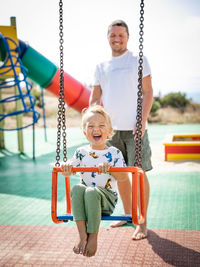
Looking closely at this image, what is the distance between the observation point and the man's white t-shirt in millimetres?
2643

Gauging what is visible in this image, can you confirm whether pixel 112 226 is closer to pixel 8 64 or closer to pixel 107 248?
pixel 107 248

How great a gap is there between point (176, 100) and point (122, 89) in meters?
19.7

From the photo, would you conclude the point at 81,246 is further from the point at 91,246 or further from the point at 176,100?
the point at 176,100

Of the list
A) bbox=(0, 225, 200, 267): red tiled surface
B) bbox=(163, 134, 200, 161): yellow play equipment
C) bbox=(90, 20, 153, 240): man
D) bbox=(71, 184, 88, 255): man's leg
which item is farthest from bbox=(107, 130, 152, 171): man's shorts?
bbox=(163, 134, 200, 161): yellow play equipment

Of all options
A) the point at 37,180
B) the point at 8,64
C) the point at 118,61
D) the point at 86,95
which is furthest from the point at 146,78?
the point at 86,95

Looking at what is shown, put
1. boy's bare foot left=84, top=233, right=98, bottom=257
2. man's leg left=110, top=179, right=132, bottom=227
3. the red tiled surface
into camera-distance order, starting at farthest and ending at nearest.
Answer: man's leg left=110, top=179, right=132, bottom=227 → the red tiled surface → boy's bare foot left=84, top=233, right=98, bottom=257

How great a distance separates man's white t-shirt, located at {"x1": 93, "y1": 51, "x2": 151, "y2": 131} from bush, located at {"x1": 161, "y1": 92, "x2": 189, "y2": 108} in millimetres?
19467

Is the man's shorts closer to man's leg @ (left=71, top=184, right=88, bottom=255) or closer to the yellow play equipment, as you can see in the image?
man's leg @ (left=71, top=184, right=88, bottom=255)

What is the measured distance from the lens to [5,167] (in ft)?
20.1

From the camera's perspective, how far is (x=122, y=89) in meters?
2.65

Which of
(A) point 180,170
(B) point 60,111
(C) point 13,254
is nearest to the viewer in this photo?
(B) point 60,111

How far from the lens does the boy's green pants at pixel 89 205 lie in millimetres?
1937

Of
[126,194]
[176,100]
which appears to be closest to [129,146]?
[126,194]

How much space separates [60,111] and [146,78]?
0.82m
